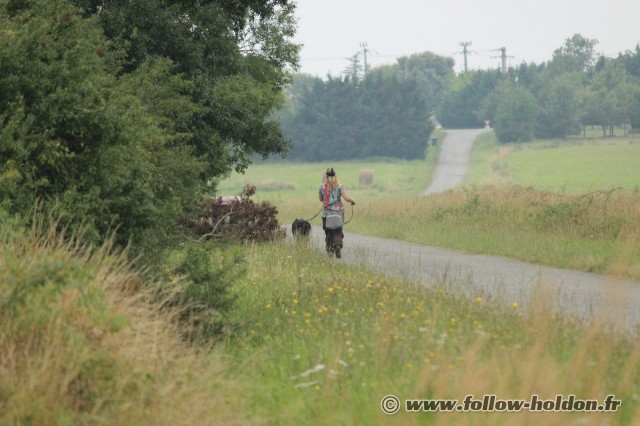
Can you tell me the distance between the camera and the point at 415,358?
8.70 m

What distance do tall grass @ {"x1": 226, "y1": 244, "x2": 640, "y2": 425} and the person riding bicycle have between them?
8754 mm

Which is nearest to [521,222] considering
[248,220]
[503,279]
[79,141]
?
[248,220]

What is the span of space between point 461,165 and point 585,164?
1853 cm

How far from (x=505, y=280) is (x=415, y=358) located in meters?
9.18

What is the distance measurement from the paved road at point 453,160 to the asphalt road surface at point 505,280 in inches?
2228

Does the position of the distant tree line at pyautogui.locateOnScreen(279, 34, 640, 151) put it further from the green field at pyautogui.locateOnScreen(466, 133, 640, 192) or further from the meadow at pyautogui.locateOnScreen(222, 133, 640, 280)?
the meadow at pyautogui.locateOnScreen(222, 133, 640, 280)

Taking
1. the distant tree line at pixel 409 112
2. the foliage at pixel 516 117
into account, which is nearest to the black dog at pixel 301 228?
the distant tree line at pixel 409 112

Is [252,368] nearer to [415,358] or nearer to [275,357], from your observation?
[275,357]

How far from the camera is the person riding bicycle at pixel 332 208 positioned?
21969 millimetres

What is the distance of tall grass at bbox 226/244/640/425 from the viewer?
7.12 metres

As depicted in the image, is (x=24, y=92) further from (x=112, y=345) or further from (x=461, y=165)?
(x=461, y=165)

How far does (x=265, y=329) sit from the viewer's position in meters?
11.6

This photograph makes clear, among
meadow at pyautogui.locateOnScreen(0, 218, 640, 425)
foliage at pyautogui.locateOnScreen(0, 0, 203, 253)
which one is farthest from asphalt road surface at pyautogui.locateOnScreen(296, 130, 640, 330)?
foliage at pyautogui.locateOnScreen(0, 0, 203, 253)

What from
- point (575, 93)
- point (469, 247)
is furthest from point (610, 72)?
point (469, 247)
